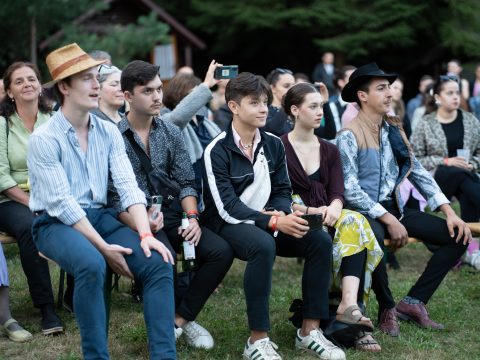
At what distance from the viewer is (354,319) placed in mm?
4934

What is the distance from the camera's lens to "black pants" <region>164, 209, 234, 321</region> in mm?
4938

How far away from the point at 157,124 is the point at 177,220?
68cm

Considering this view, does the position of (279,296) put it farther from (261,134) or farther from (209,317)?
(261,134)

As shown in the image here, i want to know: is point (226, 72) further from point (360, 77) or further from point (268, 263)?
point (268, 263)

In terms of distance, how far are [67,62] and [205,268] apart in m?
1.57

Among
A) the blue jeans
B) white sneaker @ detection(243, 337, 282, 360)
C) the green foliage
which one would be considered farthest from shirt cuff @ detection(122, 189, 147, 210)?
the green foliage

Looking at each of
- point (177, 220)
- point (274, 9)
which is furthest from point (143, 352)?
point (274, 9)

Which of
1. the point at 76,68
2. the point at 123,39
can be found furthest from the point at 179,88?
the point at 123,39

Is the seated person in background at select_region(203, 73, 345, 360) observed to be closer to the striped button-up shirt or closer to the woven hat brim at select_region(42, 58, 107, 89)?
the striped button-up shirt

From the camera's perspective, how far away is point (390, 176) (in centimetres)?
580

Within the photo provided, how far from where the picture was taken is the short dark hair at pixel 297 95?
573 cm

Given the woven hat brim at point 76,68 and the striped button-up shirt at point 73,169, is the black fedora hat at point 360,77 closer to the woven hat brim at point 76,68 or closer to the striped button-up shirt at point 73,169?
the striped button-up shirt at point 73,169

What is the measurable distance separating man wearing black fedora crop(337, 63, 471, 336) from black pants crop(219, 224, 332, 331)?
0.70 meters

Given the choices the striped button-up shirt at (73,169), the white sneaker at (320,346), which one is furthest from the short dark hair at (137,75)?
the white sneaker at (320,346)
